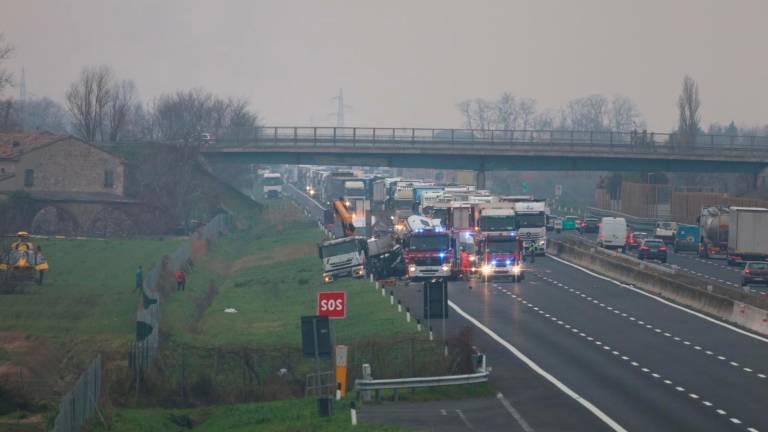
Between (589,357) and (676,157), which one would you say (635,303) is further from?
(676,157)

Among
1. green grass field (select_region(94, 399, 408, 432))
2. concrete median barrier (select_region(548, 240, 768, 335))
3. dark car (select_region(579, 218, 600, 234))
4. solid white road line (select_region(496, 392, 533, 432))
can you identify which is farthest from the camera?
dark car (select_region(579, 218, 600, 234))

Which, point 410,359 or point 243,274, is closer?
point 410,359

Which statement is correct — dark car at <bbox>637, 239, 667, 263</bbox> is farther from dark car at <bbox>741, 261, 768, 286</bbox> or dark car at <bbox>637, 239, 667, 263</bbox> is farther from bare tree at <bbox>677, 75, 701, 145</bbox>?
bare tree at <bbox>677, 75, 701, 145</bbox>

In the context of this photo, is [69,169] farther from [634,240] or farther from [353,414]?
[353,414]

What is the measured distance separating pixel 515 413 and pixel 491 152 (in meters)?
92.7

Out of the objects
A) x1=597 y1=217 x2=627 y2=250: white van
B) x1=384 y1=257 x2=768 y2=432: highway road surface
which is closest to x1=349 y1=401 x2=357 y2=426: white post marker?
x1=384 y1=257 x2=768 y2=432: highway road surface

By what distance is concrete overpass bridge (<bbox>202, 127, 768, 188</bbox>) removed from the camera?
124500 mm

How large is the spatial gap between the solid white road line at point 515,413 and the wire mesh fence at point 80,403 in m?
10.7

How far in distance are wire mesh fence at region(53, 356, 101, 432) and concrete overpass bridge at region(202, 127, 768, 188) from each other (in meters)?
90.0

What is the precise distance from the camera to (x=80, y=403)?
33406 millimetres

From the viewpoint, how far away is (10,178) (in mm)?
115938

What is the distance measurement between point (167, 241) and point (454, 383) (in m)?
69.6

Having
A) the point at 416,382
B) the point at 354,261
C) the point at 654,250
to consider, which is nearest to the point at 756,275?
the point at 654,250

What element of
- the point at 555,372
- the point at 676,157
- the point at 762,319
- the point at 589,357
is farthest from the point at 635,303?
the point at 676,157
